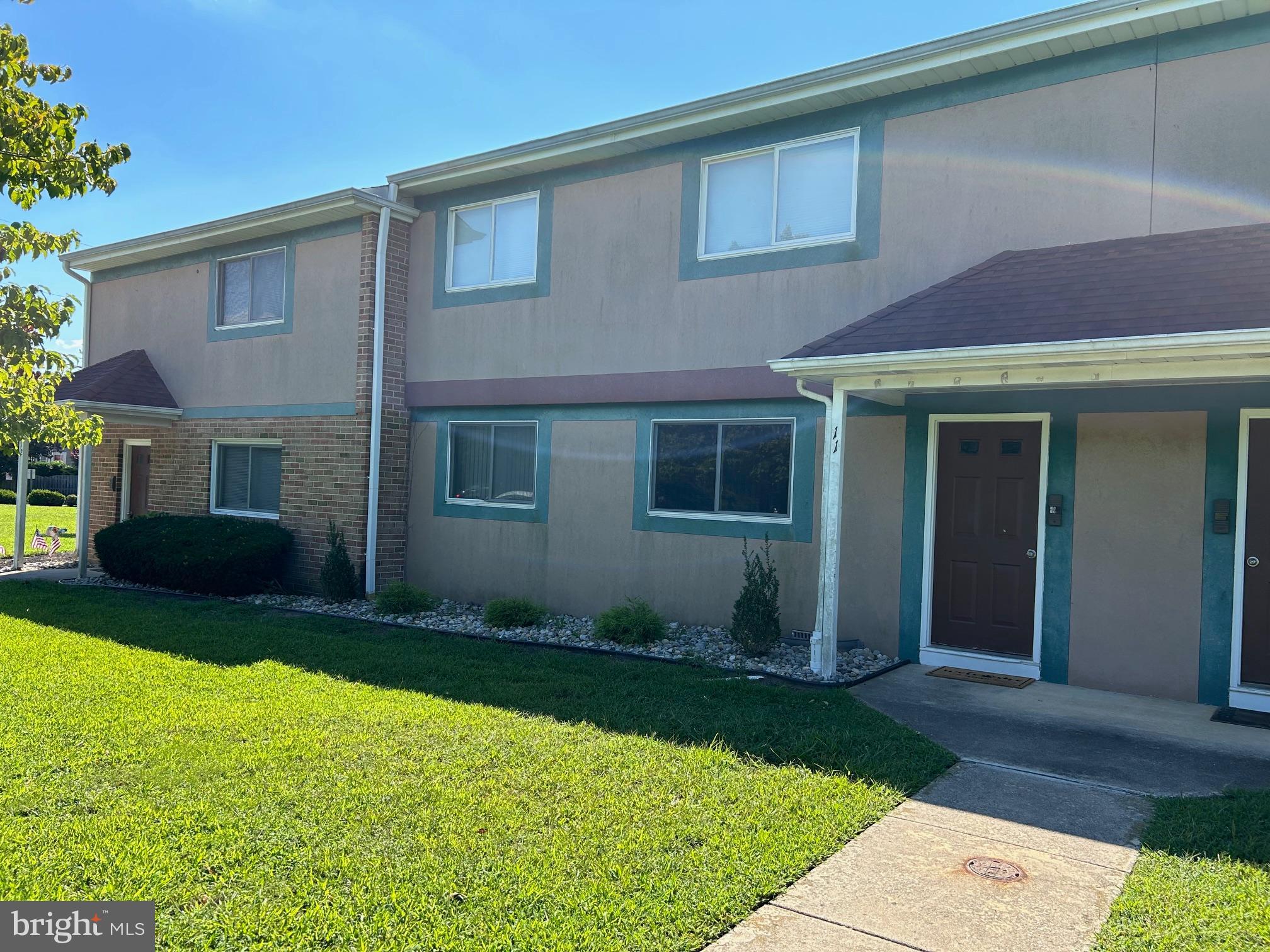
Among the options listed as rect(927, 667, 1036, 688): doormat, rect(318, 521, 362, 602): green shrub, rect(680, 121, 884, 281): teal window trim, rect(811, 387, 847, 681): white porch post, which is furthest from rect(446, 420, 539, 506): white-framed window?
rect(927, 667, 1036, 688): doormat

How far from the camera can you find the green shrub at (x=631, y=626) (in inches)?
387

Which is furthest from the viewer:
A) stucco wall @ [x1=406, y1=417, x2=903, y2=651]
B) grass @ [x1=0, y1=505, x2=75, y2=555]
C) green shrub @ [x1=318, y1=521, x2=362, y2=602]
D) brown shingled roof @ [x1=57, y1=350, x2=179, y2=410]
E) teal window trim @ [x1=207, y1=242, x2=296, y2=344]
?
grass @ [x1=0, y1=505, x2=75, y2=555]

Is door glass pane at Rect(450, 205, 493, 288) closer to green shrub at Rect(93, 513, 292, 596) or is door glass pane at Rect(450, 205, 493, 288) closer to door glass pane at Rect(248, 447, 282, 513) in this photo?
door glass pane at Rect(248, 447, 282, 513)

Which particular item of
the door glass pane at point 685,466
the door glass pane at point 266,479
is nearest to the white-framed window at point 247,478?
the door glass pane at point 266,479

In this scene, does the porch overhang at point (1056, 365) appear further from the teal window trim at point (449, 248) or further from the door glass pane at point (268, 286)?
the door glass pane at point (268, 286)

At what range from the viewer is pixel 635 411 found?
11.0 meters

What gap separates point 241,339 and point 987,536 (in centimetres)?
1164

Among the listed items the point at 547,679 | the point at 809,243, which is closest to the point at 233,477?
the point at 547,679

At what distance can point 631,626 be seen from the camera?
985 cm

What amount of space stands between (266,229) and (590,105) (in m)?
5.90

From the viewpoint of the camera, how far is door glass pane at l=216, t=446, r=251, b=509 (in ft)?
49.1

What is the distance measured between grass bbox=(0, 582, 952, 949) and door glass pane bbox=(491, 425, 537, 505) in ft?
12.1

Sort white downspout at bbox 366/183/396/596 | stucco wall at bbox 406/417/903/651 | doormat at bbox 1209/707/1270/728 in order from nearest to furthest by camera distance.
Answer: doormat at bbox 1209/707/1270/728
stucco wall at bbox 406/417/903/651
white downspout at bbox 366/183/396/596

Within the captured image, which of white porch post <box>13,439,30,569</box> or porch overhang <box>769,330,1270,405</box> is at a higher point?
porch overhang <box>769,330,1270,405</box>
